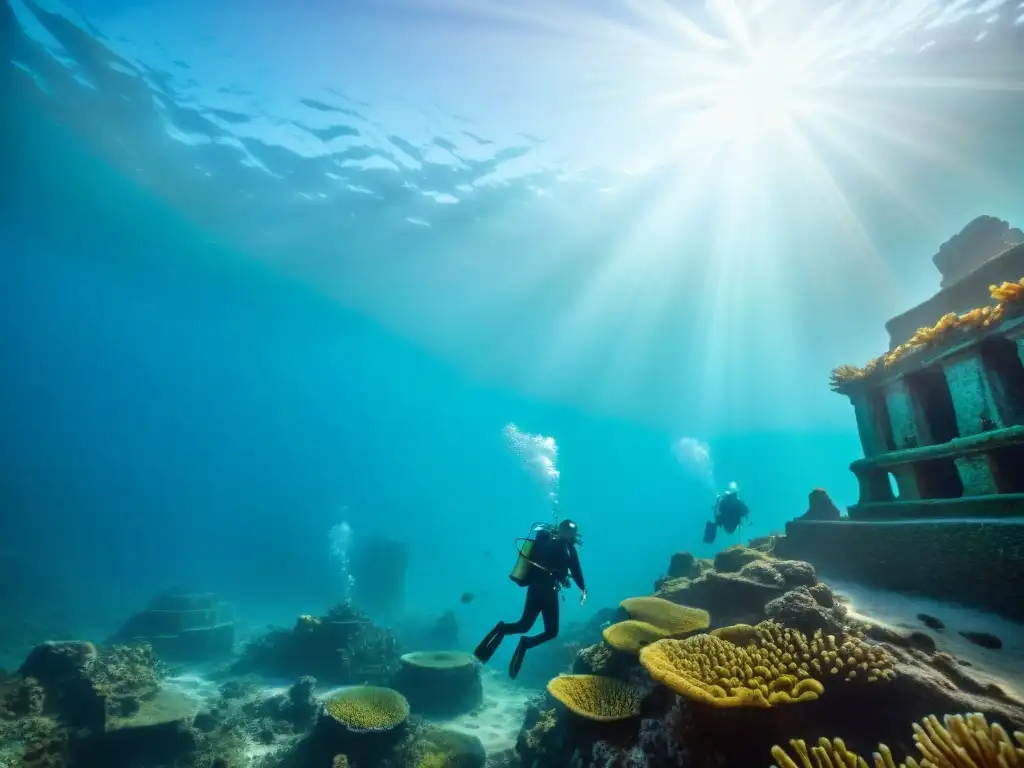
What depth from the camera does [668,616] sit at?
659 centimetres

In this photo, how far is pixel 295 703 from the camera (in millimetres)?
11125

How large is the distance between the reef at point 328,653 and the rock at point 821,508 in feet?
45.9

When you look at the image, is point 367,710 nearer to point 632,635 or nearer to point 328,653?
point 632,635

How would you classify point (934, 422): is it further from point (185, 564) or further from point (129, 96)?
point (185, 564)

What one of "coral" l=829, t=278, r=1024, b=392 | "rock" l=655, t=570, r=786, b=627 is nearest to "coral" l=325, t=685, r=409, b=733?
"rock" l=655, t=570, r=786, b=627

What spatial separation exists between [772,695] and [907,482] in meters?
7.34

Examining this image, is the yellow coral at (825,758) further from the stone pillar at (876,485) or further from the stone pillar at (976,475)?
the stone pillar at (876,485)

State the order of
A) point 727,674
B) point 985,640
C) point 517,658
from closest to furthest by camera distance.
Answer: point 727,674 < point 985,640 < point 517,658

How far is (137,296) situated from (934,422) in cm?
7672

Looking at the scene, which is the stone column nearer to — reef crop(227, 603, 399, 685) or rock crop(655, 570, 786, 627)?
→ rock crop(655, 570, 786, 627)

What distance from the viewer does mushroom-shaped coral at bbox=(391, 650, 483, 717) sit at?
12.4 m

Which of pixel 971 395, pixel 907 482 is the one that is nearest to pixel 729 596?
pixel 907 482

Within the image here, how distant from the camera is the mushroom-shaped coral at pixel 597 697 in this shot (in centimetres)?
481

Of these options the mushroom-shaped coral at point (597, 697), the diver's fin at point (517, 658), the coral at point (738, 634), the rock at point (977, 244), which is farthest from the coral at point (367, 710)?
the rock at point (977, 244)
